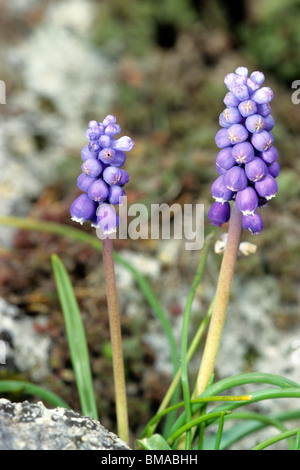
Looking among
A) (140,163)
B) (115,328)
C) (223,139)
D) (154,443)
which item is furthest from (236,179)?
(140,163)

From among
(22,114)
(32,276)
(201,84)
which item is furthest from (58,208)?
(201,84)

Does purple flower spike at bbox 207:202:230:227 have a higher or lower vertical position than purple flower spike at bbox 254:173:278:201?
lower

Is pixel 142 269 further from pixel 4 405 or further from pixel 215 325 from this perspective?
pixel 4 405

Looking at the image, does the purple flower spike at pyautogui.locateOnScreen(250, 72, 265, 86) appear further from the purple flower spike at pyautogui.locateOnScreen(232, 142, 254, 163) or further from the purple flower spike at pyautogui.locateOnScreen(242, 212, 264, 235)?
the purple flower spike at pyautogui.locateOnScreen(242, 212, 264, 235)

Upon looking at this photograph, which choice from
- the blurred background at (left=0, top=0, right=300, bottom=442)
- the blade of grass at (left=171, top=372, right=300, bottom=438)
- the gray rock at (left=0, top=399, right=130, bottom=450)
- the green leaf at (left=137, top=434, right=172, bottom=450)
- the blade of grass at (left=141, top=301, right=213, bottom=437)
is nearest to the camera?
the gray rock at (left=0, top=399, right=130, bottom=450)

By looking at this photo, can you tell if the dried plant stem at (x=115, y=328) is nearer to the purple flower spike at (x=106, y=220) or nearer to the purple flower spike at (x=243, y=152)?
the purple flower spike at (x=106, y=220)

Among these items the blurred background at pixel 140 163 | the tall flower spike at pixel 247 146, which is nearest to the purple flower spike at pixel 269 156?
the tall flower spike at pixel 247 146

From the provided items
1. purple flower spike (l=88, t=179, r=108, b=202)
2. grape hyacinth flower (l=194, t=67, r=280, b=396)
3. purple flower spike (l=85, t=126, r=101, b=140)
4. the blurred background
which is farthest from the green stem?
the blurred background
